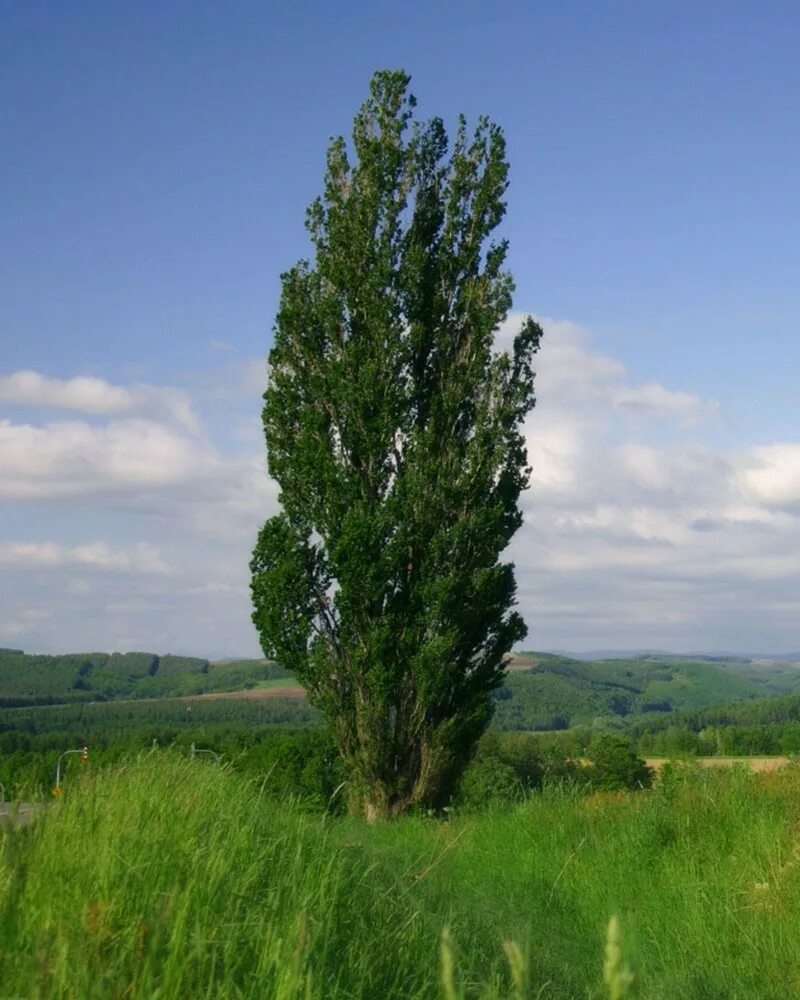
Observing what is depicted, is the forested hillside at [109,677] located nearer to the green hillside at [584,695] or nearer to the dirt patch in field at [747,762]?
the green hillside at [584,695]

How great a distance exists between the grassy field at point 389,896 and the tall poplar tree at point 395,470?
623 centimetres

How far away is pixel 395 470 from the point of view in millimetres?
18234

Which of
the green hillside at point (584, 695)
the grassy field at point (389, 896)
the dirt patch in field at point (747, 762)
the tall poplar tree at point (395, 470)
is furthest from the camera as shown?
the green hillside at point (584, 695)

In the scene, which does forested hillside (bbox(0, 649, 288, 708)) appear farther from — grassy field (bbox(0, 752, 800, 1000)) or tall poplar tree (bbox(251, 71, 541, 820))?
grassy field (bbox(0, 752, 800, 1000))

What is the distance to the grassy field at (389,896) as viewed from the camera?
348 centimetres

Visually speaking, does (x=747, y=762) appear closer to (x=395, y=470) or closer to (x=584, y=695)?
(x=395, y=470)

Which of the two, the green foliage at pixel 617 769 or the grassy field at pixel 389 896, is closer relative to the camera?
the grassy field at pixel 389 896

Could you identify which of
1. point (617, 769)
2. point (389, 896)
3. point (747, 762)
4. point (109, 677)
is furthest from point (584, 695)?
point (389, 896)

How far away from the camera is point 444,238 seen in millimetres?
19375

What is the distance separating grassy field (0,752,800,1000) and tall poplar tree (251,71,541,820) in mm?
6227

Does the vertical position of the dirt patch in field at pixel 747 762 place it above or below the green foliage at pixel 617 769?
above

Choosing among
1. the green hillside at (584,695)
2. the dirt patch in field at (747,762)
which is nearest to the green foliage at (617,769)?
the dirt patch in field at (747,762)

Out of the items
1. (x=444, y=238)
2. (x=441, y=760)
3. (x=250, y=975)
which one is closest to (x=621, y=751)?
(x=441, y=760)

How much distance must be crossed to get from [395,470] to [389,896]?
41.6ft
